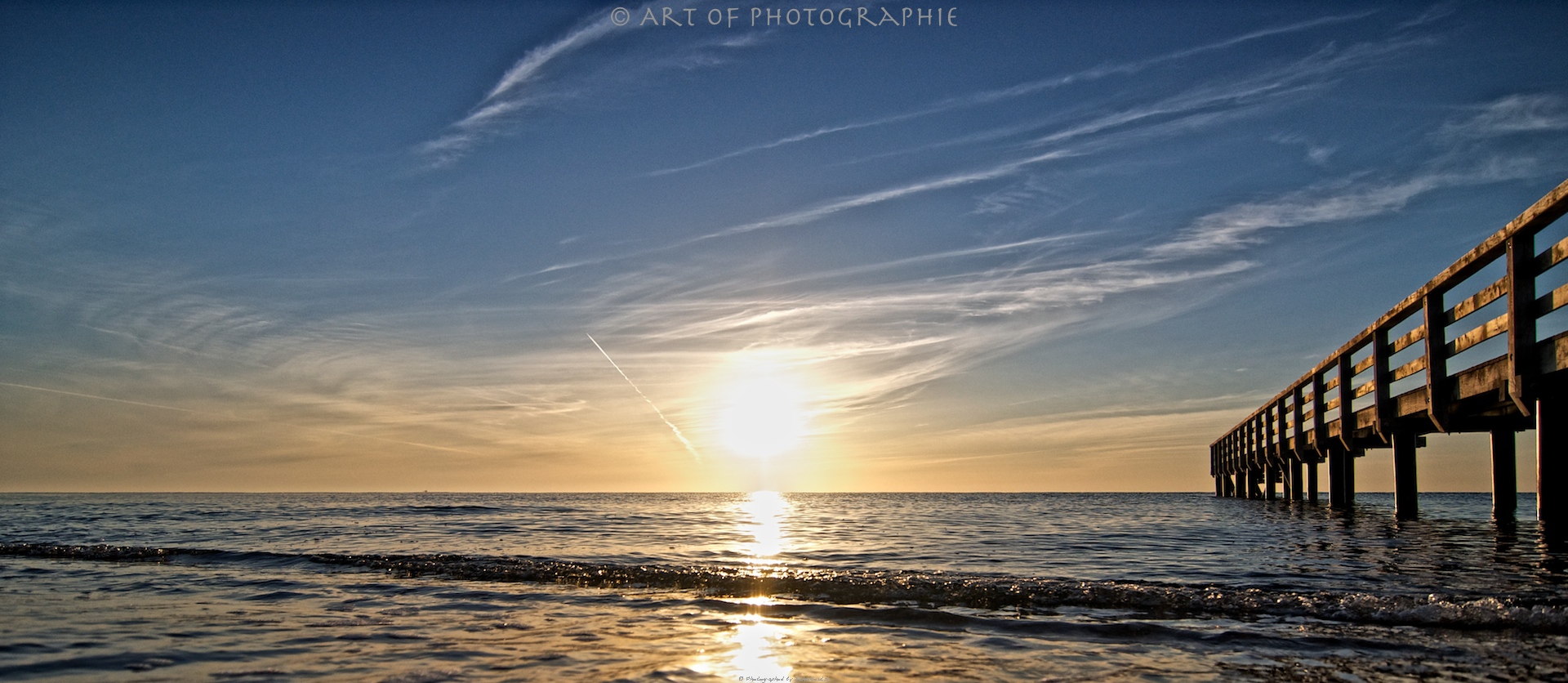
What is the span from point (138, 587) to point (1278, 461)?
125 feet

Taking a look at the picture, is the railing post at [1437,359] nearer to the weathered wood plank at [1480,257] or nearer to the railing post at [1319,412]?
the weathered wood plank at [1480,257]

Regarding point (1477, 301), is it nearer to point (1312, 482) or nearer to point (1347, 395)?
point (1347, 395)

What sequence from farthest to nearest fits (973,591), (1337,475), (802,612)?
(1337,475) → (973,591) → (802,612)

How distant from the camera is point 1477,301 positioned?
14.0m

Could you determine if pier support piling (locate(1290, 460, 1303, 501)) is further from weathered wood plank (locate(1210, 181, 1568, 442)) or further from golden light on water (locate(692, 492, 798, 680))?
golden light on water (locate(692, 492, 798, 680))

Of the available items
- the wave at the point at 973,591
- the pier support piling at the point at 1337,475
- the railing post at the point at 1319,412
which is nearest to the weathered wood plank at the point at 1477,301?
the wave at the point at 973,591

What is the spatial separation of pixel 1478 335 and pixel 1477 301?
769mm

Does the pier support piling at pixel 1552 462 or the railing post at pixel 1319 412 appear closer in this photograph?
the pier support piling at pixel 1552 462

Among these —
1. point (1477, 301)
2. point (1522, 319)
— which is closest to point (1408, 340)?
point (1477, 301)

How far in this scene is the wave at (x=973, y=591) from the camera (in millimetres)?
7746

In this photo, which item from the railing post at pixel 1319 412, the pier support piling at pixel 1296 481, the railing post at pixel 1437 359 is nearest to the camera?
the railing post at pixel 1437 359

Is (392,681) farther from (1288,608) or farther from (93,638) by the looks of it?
(1288,608)

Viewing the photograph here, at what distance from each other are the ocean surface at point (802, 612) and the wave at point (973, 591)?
1.7 inches

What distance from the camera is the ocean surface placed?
611cm
